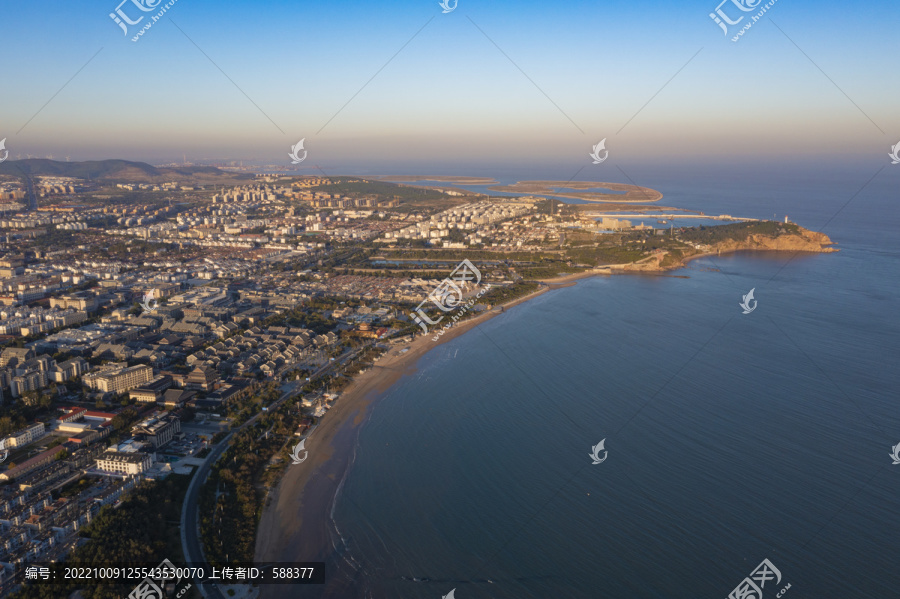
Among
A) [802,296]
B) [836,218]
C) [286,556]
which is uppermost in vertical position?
[836,218]

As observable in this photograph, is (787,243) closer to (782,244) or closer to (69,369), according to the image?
(782,244)

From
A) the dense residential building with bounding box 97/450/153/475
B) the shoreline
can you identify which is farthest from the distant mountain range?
the dense residential building with bounding box 97/450/153/475

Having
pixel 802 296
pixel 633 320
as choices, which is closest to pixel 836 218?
pixel 802 296

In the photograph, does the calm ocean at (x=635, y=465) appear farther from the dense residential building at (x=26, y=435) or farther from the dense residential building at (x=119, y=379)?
the dense residential building at (x=26, y=435)

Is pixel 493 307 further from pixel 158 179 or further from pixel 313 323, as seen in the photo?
pixel 158 179

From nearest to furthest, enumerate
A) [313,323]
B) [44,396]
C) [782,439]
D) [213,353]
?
[782,439], [44,396], [213,353], [313,323]

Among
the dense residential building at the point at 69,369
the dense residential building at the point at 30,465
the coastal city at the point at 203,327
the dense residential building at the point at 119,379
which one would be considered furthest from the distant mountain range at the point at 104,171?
the dense residential building at the point at 30,465
